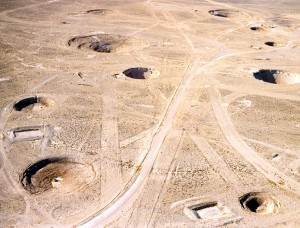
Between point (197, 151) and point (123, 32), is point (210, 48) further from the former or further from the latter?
point (197, 151)

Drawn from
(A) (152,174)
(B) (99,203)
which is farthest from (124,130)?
(B) (99,203)

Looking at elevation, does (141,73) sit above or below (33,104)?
above

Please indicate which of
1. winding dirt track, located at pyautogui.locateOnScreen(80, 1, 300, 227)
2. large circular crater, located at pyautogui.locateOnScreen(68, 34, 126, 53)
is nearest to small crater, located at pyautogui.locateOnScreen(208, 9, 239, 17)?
large circular crater, located at pyautogui.locateOnScreen(68, 34, 126, 53)

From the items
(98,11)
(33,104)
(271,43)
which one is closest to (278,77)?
(271,43)

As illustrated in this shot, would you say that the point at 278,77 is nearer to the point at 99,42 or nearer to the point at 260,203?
the point at 260,203

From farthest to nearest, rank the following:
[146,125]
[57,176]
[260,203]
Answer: [146,125] → [57,176] → [260,203]

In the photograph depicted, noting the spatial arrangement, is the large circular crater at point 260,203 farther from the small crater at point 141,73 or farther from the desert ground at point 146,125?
the small crater at point 141,73

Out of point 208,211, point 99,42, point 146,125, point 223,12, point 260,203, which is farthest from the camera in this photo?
point 223,12

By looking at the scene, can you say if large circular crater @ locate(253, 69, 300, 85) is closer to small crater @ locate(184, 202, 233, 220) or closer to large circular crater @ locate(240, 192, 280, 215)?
large circular crater @ locate(240, 192, 280, 215)
